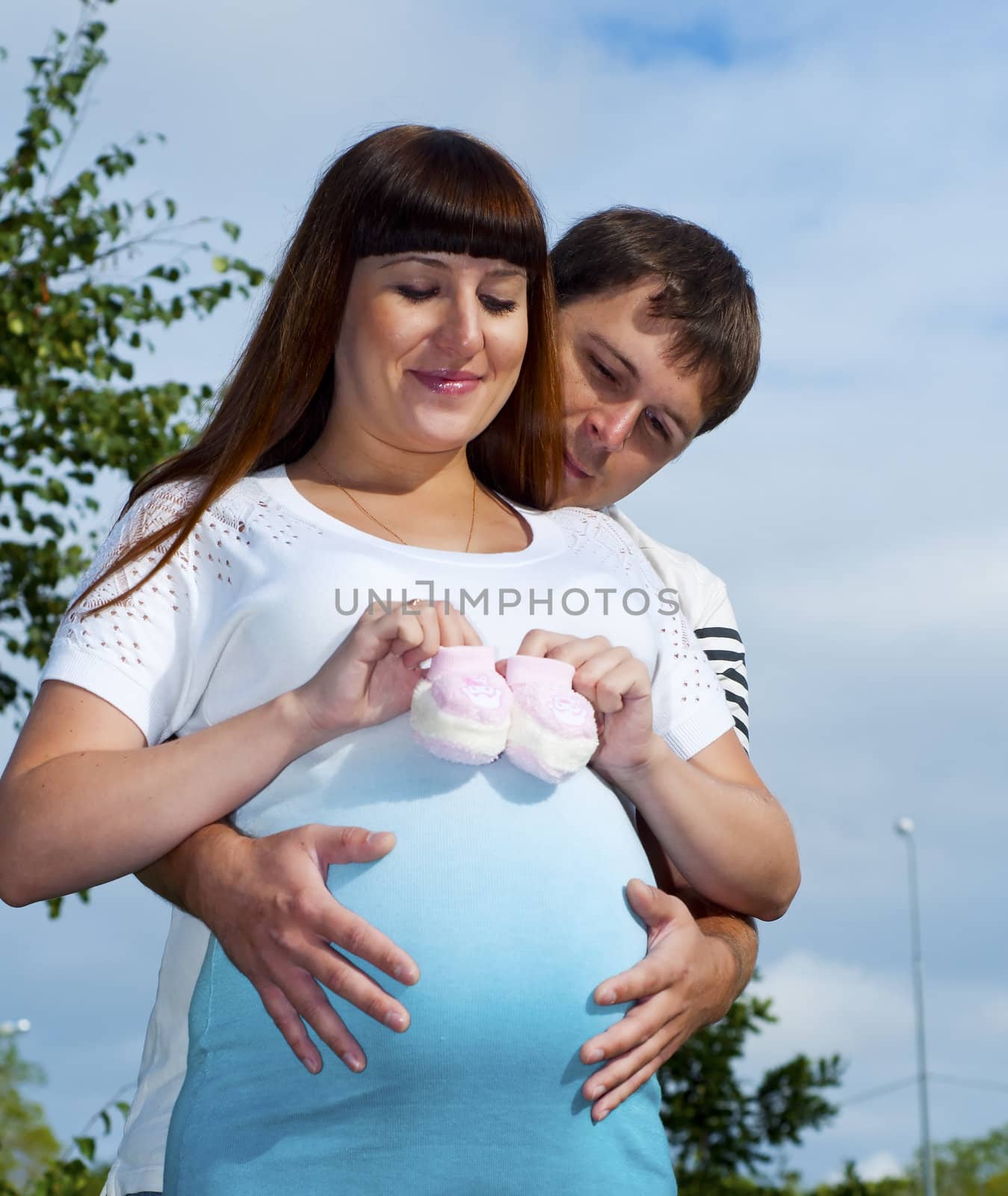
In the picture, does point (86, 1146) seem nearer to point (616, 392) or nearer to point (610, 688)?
point (616, 392)

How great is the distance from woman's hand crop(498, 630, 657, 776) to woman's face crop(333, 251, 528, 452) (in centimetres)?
54

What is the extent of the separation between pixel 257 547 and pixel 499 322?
639mm

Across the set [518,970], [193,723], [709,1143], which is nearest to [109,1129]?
[193,723]

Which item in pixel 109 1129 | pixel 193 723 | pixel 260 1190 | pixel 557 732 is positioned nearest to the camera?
pixel 260 1190

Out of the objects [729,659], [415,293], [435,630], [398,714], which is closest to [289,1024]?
[398,714]

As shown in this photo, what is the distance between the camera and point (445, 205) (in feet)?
9.13

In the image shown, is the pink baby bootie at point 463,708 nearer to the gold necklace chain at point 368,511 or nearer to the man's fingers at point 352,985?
the man's fingers at point 352,985

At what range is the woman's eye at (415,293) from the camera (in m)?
2.81

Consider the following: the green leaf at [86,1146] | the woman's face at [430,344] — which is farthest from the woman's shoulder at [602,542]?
the green leaf at [86,1146]

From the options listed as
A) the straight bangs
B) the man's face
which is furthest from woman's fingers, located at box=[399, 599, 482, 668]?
the man's face

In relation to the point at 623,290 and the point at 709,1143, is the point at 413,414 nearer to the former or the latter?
the point at 623,290

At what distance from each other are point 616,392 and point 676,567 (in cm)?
47

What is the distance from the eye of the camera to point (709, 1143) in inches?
384

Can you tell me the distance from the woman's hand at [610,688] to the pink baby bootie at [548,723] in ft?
0.12
